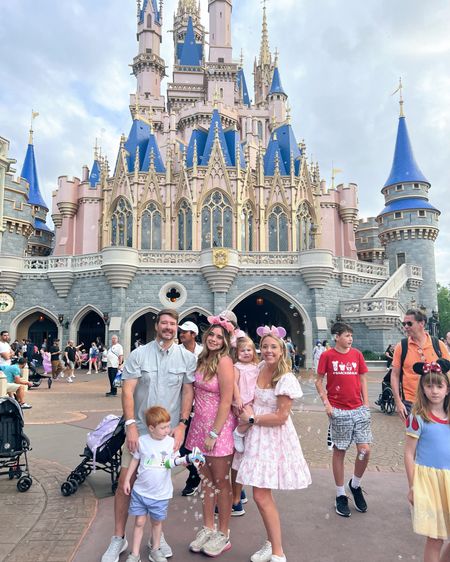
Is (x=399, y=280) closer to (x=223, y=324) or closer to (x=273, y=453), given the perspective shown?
(x=223, y=324)

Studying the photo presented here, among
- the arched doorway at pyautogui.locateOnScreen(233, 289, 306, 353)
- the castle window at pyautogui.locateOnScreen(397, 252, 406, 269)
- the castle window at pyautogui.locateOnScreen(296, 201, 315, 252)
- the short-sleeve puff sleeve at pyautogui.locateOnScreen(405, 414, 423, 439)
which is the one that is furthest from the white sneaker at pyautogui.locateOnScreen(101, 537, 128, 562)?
the castle window at pyautogui.locateOnScreen(397, 252, 406, 269)

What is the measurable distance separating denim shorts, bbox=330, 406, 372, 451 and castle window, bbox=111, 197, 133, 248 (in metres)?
23.6

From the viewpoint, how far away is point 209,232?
→ 2569cm

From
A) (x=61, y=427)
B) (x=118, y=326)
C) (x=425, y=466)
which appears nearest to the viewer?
(x=425, y=466)

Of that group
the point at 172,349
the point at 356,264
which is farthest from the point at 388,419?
the point at 356,264

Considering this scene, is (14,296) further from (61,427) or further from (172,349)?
(172,349)

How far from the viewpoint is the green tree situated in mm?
50781

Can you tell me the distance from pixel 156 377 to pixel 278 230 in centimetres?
2441

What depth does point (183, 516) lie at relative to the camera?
149 inches

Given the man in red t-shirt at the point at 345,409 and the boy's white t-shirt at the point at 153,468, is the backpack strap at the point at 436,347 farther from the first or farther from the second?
the boy's white t-shirt at the point at 153,468

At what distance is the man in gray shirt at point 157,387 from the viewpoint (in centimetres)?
306

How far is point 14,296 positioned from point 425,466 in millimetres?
22950

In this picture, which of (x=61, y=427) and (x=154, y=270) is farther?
(x=154, y=270)

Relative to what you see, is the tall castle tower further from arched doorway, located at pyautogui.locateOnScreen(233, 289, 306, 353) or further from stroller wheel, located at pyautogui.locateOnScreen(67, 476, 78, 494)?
stroller wheel, located at pyautogui.locateOnScreen(67, 476, 78, 494)
